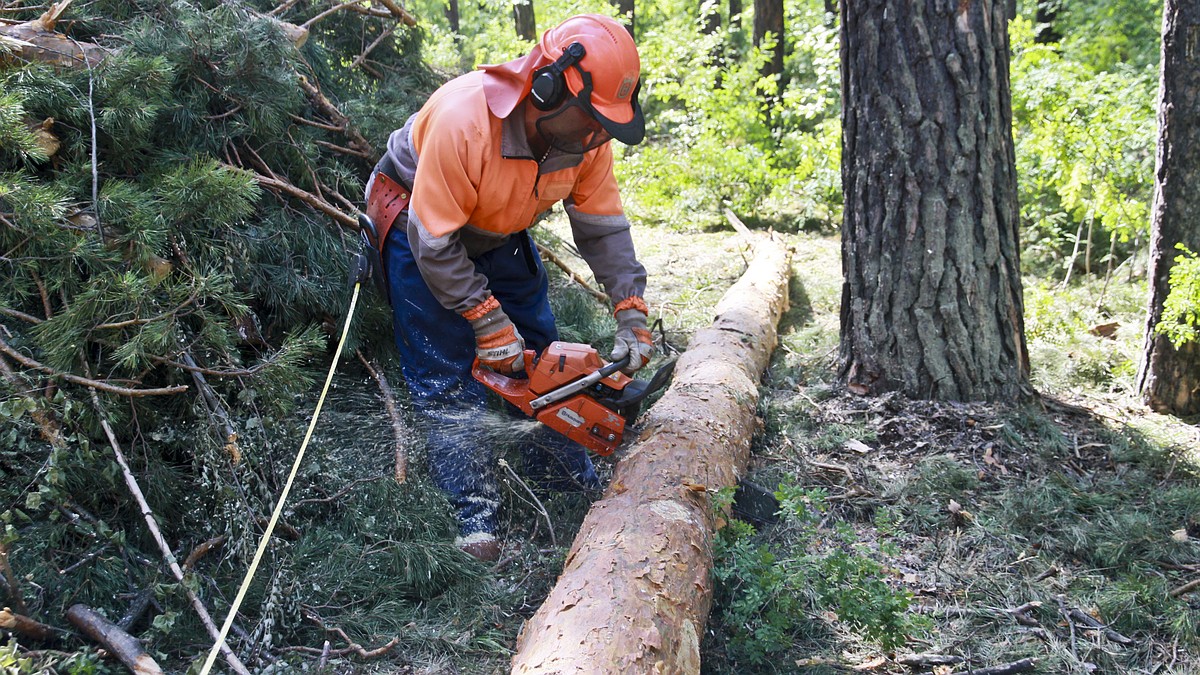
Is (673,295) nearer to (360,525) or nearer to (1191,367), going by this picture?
(1191,367)

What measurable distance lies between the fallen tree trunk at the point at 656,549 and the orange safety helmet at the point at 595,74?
114cm

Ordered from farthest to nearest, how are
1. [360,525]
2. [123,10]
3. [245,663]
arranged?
1. [123,10]
2. [360,525]
3. [245,663]

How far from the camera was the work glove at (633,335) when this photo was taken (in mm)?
3084

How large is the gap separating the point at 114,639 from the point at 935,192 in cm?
354

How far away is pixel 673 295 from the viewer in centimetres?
605

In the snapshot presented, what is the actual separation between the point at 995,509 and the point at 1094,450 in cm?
76

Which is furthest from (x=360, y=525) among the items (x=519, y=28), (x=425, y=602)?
(x=519, y=28)

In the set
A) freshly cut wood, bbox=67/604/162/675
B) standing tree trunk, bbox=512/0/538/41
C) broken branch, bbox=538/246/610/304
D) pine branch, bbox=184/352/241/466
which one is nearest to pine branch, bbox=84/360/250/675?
freshly cut wood, bbox=67/604/162/675

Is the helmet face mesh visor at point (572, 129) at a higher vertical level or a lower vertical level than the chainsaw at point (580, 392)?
A: higher

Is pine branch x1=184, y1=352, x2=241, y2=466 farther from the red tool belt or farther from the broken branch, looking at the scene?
the broken branch

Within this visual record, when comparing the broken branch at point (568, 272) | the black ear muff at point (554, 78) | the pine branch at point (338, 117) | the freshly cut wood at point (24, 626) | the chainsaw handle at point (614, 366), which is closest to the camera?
the freshly cut wood at point (24, 626)

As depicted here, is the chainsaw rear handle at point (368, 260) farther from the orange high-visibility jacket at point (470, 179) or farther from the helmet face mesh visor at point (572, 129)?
the helmet face mesh visor at point (572, 129)

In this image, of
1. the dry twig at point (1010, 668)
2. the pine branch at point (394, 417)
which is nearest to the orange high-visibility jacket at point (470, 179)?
the pine branch at point (394, 417)

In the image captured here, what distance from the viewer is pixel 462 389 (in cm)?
327
